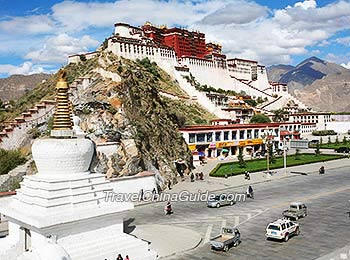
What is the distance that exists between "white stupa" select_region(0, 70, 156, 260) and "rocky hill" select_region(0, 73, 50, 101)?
5573 inches

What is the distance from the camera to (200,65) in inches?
4469

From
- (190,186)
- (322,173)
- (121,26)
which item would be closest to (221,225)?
(190,186)

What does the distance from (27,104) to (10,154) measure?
30.3 metres

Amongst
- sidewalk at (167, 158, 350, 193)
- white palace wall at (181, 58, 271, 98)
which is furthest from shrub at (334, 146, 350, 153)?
white palace wall at (181, 58, 271, 98)

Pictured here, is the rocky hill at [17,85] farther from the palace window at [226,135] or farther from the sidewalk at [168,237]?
the sidewalk at [168,237]

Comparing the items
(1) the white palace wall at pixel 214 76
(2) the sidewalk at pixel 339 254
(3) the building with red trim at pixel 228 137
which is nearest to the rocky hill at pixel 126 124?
(3) the building with red trim at pixel 228 137

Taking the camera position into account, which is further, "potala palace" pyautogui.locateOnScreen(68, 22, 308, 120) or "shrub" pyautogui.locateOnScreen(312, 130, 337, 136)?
"shrub" pyautogui.locateOnScreen(312, 130, 337, 136)

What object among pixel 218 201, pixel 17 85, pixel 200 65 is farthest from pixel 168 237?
pixel 17 85

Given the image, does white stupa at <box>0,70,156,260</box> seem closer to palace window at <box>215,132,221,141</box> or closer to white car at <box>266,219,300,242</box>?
white car at <box>266,219,300,242</box>

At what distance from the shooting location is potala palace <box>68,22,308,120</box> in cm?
9331

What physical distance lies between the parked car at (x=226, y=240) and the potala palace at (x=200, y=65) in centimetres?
6919

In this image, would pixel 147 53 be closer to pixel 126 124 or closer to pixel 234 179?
pixel 234 179

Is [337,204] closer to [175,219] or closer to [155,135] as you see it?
[175,219]

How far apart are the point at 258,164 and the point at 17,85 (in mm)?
130092
